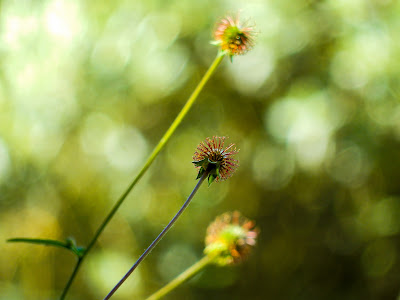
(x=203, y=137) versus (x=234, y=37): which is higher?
(x=203, y=137)

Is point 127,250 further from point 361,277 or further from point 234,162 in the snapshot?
point 234,162

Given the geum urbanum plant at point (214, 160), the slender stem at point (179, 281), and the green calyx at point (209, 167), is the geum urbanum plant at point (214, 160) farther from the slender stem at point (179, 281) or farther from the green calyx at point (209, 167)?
the slender stem at point (179, 281)

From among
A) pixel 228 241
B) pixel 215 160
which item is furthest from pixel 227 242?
pixel 215 160

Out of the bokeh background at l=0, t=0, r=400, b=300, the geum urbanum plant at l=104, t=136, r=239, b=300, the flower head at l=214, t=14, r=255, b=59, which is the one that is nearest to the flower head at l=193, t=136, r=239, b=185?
the geum urbanum plant at l=104, t=136, r=239, b=300

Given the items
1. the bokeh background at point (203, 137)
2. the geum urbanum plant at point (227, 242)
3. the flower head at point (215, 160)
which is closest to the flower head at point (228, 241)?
the geum urbanum plant at point (227, 242)

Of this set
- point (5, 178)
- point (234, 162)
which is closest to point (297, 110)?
point (5, 178)

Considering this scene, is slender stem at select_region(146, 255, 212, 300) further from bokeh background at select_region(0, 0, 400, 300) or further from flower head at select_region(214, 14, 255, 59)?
bokeh background at select_region(0, 0, 400, 300)

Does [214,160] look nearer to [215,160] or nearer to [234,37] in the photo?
[215,160]
